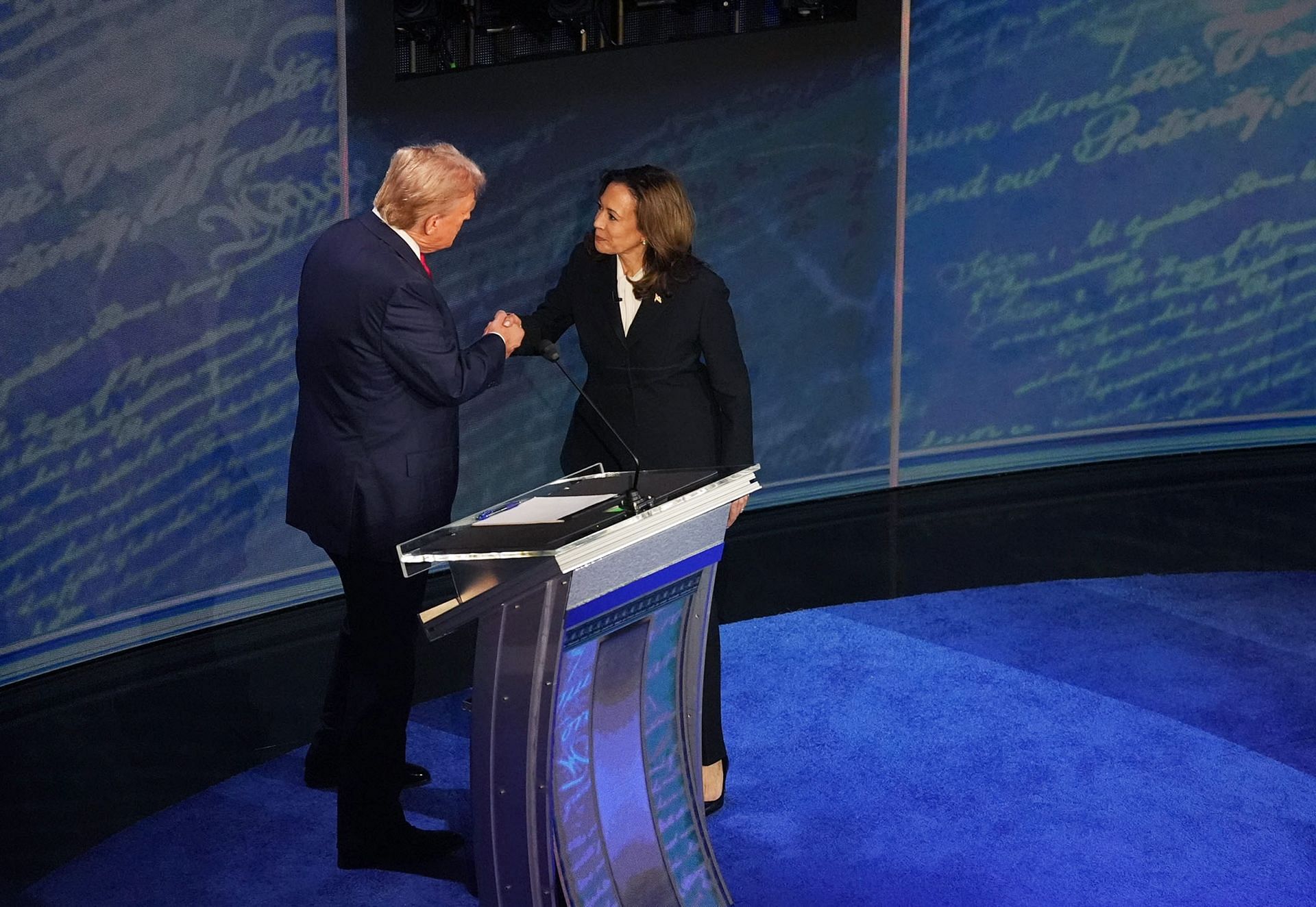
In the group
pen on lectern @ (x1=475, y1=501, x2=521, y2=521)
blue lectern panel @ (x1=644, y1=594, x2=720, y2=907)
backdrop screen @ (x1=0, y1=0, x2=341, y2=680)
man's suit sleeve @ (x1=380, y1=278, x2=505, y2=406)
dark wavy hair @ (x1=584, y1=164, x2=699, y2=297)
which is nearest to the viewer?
pen on lectern @ (x1=475, y1=501, x2=521, y2=521)

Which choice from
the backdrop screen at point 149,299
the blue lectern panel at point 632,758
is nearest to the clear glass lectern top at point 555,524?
the blue lectern panel at point 632,758

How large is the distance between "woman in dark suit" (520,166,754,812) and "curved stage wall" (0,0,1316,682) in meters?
1.54

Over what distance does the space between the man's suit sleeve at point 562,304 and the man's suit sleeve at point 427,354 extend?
495 mm

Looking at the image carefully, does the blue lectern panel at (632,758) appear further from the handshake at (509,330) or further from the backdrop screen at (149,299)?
the backdrop screen at (149,299)

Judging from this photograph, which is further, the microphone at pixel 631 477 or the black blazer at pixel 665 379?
the black blazer at pixel 665 379

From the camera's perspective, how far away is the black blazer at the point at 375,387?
3018 mm

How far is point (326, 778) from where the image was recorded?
3.71 m

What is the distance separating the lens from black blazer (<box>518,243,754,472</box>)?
11.3 feet

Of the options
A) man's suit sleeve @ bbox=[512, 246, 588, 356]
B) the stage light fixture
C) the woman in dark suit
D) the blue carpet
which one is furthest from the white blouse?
the stage light fixture

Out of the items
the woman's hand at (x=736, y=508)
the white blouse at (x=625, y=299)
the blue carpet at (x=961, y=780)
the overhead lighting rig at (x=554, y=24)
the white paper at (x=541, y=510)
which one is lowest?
the blue carpet at (x=961, y=780)

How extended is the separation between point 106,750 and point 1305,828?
117 inches

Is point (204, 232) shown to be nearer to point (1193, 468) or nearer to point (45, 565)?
point (45, 565)

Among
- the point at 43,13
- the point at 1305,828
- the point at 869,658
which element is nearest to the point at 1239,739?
the point at 1305,828

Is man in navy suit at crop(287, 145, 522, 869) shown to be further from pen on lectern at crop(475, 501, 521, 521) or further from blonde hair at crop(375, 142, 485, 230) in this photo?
pen on lectern at crop(475, 501, 521, 521)
